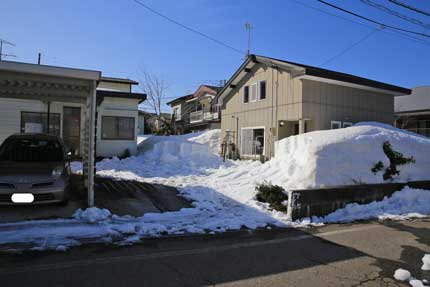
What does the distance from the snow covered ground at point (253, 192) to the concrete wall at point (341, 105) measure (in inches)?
191

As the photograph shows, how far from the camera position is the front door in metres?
16.1

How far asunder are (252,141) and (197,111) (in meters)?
20.8

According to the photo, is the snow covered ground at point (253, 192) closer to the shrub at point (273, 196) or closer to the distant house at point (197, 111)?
the shrub at point (273, 196)

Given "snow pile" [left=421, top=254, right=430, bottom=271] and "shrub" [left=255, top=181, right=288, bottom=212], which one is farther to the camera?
"shrub" [left=255, top=181, right=288, bottom=212]

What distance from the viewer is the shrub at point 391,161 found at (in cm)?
958

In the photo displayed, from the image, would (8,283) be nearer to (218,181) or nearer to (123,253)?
(123,253)

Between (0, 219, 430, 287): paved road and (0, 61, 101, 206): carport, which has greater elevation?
(0, 61, 101, 206): carport

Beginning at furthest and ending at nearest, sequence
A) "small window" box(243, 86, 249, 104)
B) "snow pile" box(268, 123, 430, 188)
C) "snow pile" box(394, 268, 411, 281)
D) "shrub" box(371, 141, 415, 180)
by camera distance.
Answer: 1. "small window" box(243, 86, 249, 104)
2. "shrub" box(371, 141, 415, 180)
3. "snow pile" box(268, 123, 430, 188)
4. "snow pile" box(394, 268, 411, 281)

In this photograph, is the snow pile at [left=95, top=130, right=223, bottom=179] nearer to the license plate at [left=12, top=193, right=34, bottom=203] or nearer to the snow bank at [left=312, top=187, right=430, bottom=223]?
the license plate at [left=12, top=193, right=34, bottom=203]

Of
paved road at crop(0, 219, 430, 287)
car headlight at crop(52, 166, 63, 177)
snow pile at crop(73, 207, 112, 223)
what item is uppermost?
car headlight at crop(52, 166, 63, 177)

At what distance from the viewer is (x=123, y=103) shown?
688 inches

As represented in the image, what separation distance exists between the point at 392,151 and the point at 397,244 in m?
5.35

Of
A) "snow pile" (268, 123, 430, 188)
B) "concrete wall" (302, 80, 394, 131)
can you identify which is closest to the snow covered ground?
"snow pile" (268, 123, 430, 188)

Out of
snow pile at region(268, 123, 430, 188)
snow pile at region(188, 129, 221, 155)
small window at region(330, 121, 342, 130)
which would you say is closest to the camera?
snow pile at region(268, 123, 430, 188)
